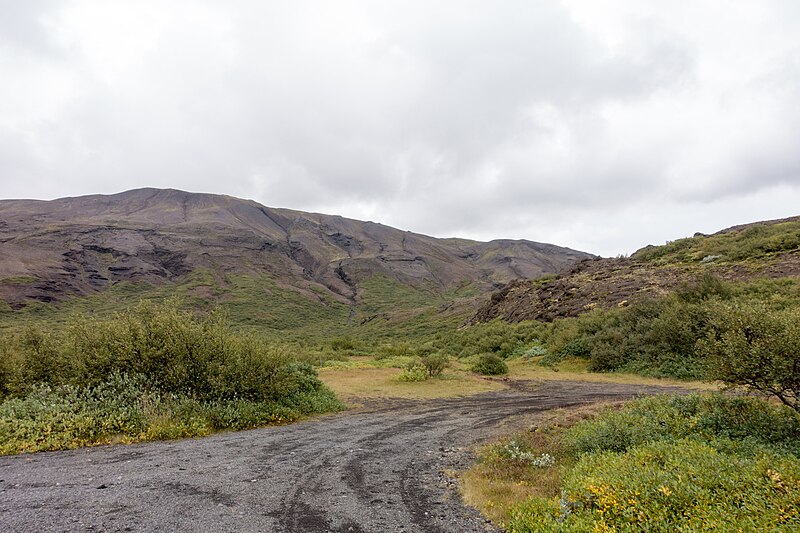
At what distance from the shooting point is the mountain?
3466 cm

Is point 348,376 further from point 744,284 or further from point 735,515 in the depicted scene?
point 744,284

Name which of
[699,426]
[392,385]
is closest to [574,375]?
[392,385]

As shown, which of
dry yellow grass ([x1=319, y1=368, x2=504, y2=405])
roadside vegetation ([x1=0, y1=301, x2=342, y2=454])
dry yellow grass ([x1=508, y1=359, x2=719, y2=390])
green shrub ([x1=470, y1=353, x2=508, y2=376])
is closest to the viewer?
roadside vegetation ([x1=0, y1=301, x2=342, y2=454])

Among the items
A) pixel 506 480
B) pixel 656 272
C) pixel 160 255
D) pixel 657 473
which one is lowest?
pixel 506 480

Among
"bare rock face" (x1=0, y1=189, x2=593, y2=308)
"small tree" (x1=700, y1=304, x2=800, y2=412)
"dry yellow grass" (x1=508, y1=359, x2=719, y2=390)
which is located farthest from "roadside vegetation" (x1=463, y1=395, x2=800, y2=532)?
"bare rock face" (x1=0, y1=189, x2=593, y2=308)

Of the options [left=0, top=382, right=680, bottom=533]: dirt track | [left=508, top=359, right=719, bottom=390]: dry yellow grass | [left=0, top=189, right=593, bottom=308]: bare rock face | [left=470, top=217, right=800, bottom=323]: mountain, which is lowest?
[left=508, top=359, right=719, bottom=390]: dry yellow grass

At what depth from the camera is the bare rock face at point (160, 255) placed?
107062 millimetres

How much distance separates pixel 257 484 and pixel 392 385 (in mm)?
15249

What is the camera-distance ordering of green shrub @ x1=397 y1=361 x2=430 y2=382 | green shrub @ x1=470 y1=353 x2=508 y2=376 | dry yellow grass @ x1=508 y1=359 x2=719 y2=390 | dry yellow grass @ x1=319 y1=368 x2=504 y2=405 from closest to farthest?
dry yellow grass @ x1=319 y1=368 x2=504 y2=405 < dry yellow grass @ x1=508 y1=359 x2=719 y2=390 < green shrub @ x1=397 y1=361 x2=430 y2=382 < green shrub @ x1=470 y1=353 x2=508 y2=376

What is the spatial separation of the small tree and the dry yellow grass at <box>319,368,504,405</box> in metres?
13.0

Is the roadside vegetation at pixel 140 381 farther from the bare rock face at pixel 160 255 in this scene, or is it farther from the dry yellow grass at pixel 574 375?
the bare rock face at pixel 160 255

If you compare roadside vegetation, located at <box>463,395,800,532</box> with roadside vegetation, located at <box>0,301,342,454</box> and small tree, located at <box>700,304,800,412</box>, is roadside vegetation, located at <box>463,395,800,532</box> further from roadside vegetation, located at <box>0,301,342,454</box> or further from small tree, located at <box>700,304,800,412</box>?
roadside vegetation, located at <box>0,301,342,454</box>

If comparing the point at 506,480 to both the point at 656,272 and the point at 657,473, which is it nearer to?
the point at 657,473

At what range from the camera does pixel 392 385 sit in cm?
2250
